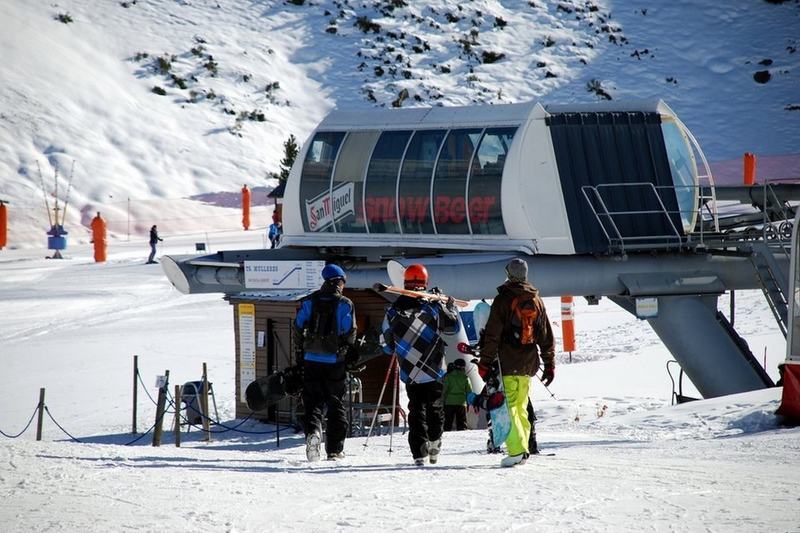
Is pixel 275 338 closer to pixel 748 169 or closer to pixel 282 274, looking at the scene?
pixel 282 274

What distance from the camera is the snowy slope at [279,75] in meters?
54.5

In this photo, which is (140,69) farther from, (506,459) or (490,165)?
(506,459)

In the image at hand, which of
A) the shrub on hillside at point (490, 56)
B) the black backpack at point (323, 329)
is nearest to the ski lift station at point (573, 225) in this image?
the black backpack at point (323, 329)

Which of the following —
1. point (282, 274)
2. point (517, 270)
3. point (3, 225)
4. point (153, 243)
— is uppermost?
point (3, 225)

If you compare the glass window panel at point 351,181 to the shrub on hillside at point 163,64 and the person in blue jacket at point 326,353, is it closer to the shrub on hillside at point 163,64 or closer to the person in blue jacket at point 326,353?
the person in blue jacket at point 326,353

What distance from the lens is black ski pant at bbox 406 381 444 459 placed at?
10.3m

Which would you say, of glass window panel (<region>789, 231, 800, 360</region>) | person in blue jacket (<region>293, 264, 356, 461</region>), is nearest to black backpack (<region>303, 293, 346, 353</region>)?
person in blue jacket (<region>293, 264, 356, 461</region>)

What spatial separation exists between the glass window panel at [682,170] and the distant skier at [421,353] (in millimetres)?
12033

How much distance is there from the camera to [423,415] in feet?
34.0

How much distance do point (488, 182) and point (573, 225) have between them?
1617 mm

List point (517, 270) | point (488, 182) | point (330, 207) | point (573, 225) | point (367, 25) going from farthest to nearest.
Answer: point (367, 25)
point (330, 207)
point (488, 182)
point (573, 225)
point (517, 270)

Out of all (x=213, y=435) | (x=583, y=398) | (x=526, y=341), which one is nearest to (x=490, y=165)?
(x=583, y=398)

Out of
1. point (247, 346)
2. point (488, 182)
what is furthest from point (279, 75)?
point (247, 346)

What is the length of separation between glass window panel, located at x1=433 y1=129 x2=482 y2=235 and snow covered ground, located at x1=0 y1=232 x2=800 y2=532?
3250 mm
